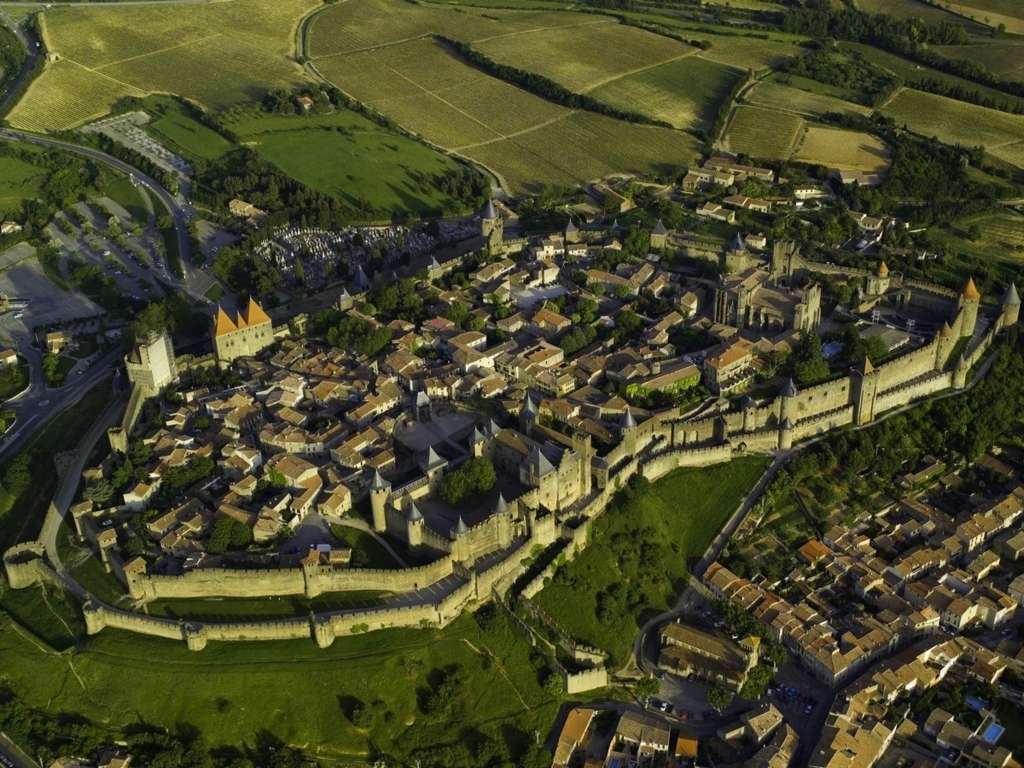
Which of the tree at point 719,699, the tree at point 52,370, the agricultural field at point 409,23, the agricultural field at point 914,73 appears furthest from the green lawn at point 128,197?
the agricultural field at point 914,73

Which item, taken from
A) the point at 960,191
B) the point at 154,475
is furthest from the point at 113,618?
the point at 960,191

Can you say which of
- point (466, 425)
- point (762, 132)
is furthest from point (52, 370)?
point (762, 132)

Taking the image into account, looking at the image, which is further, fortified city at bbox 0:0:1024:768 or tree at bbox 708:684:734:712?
tree at bbox 708:684:734:712

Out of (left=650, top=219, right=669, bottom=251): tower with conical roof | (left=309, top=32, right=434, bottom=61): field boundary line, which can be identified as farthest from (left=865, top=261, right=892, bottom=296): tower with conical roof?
(left=309, top=32, right=434, bottom=61): field boundary line

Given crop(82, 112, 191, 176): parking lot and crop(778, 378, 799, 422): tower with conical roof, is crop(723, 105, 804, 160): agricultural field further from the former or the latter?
crop(82, 112, 191, 176): parking lot

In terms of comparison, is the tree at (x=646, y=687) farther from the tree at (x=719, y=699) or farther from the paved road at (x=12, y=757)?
the paved road at (x=12, y=757)

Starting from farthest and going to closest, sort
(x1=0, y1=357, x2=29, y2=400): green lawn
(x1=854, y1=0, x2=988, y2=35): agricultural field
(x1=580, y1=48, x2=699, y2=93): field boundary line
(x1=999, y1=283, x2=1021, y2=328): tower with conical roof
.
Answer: (x1=854, y1=0, x2=988, y2=35): agricultural field, (x1=580, y1=48, x2=699, y2=93): field boundary line, (x1=999, y1=283, x2=1021, y2=328): tower with conical roof, (x1=0, y1=357, x2=29, y2=400): green lawn
